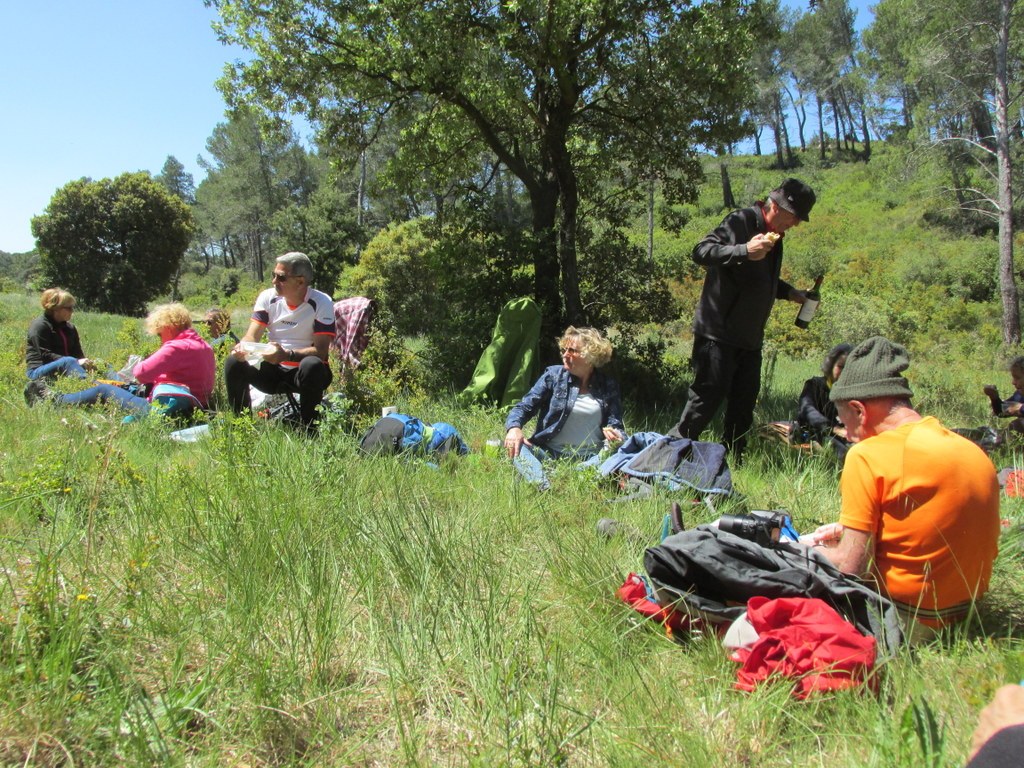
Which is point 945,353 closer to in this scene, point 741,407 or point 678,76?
point 678,76

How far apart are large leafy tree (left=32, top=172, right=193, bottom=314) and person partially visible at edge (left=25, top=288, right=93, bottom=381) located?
86.8 feet

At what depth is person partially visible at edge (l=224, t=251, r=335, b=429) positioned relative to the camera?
16.0 ft

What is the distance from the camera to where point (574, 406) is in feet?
14.6

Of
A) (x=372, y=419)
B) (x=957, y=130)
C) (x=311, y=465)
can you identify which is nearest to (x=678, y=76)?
(x=372, y=419)

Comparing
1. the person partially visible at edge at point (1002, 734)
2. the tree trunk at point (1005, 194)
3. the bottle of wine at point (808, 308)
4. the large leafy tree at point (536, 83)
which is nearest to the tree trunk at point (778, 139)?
the tree trunk at point (1005, 194)

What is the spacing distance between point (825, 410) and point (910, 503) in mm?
3631

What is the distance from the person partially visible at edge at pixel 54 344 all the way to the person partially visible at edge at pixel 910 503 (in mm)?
5849

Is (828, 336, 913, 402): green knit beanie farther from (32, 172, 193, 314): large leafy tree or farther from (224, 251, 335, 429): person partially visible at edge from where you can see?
(32, 172, 193, 314): large leafy tree

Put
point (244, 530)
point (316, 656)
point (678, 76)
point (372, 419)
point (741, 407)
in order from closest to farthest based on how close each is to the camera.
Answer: point (316, 656)
point (244, 530)
point (741, 407)
point (372, 419)
point (678, 76)

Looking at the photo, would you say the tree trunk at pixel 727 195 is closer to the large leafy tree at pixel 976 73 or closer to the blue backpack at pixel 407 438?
the large leafy tree at pixel 976 73

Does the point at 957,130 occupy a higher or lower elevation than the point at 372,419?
higher

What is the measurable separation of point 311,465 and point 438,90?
486 centimetres

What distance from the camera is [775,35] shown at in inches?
269

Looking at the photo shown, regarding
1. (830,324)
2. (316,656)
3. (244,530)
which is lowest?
(830,324)
